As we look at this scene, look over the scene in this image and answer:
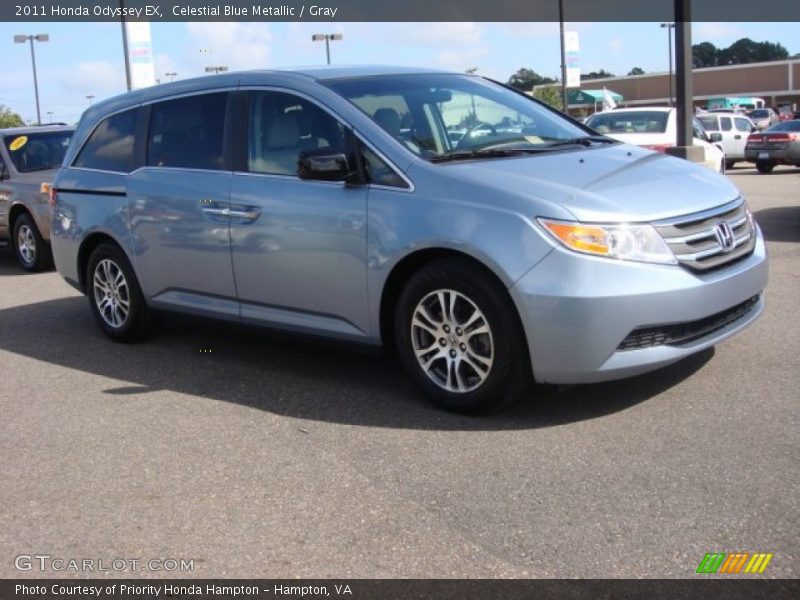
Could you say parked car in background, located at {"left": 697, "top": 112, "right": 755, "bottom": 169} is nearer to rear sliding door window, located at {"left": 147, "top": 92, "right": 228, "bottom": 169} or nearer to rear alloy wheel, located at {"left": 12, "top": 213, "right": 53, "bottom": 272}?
rear alloy wheel, located at {"left": 12, "top": 213, "right": 53, "bottom": 272}

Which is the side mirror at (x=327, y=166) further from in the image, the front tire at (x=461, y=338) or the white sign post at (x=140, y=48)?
the white sign post at (x=140, y=48)

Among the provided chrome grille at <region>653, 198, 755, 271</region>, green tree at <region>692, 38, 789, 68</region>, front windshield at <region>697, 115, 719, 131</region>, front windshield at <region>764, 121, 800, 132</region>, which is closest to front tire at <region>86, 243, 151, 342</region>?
chrome grille at <region>653, 198, 755, 271</region>

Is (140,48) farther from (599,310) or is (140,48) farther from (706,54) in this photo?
(706,54)

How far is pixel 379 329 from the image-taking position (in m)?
5.07

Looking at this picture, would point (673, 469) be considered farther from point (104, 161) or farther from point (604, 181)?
point (104, 161)

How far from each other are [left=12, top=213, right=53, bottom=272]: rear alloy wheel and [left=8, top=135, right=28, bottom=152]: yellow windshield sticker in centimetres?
95

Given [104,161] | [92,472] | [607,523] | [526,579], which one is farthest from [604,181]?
[104,161]

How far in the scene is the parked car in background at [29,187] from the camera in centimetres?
1113

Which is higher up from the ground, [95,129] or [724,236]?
[95,129]

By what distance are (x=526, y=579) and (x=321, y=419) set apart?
2.02 m

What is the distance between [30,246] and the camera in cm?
1129

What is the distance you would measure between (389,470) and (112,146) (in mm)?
3946

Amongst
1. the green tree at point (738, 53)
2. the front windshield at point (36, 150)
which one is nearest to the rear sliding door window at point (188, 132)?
the front windshield at point (36, 150)

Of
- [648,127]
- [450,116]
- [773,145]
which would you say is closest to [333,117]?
[450,116]
